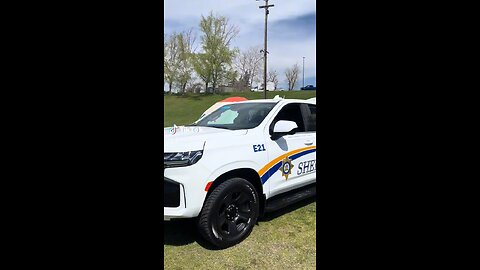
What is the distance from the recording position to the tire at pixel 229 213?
2785 millimetres

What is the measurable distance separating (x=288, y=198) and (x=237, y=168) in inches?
37.3

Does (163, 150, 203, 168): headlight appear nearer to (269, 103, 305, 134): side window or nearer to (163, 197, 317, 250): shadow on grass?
(163, 197, 317, 250): shadow on grass

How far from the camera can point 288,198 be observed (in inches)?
143

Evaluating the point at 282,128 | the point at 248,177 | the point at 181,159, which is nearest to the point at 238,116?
the point at 282,128

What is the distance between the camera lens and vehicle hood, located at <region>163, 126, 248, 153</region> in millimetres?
2836

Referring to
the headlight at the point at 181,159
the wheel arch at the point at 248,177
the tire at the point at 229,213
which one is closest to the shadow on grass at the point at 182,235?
the tire at the point at 229,213

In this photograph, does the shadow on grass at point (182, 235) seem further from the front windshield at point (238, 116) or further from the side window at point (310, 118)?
the side window at point (310, 118)
